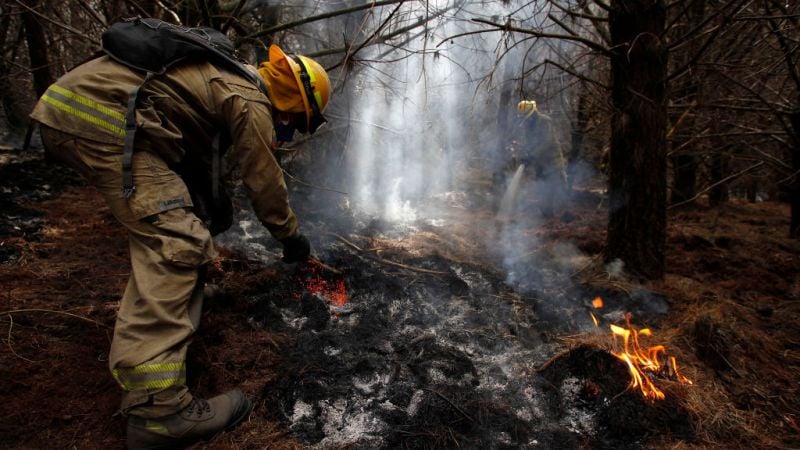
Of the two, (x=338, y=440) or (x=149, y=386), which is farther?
(x=338, y=440)

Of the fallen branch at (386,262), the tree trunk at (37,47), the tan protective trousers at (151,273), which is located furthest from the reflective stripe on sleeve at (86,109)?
the tree trunk at (37,47)

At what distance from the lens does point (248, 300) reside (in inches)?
126

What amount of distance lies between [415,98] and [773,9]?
7566 millimetres

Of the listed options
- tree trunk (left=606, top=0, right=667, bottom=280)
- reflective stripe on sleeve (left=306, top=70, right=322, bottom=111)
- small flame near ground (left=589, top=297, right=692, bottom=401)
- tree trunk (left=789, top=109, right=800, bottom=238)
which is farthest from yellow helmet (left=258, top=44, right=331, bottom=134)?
tree trunk (left=789, top=109, right=800, bottom=238)

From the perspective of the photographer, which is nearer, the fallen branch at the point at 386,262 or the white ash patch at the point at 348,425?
the white ash patch at the point at 348,425

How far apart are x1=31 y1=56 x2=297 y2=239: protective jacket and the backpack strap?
3 cm

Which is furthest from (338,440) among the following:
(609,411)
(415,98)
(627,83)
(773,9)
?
(415,98)

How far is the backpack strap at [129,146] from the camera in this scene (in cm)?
194

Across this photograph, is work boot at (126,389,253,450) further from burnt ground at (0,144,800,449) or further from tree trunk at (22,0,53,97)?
tree trunk at (22,0,53,97)

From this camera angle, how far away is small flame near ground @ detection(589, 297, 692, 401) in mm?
2480

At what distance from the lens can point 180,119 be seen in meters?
2.23

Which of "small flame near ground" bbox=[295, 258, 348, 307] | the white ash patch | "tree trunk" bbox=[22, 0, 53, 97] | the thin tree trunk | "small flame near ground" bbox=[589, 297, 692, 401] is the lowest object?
the white ash patch

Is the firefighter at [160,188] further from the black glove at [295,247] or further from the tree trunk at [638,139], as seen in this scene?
the tree trunk at [638,139]

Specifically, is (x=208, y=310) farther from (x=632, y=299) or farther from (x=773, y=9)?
(x=773, y=9)
